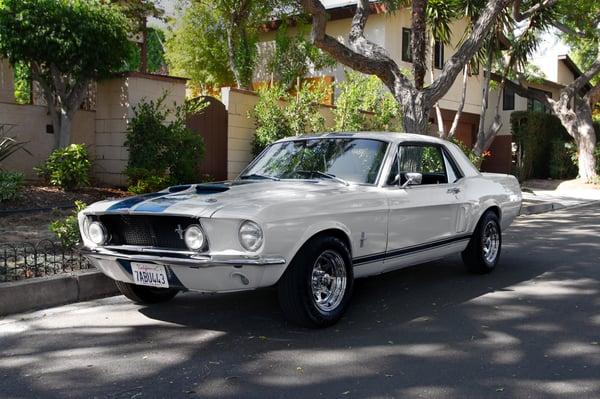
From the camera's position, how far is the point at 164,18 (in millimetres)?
20297

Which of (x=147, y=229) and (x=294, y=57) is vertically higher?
(x=294, y=57)

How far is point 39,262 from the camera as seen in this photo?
6609mm

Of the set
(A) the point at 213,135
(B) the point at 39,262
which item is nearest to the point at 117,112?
(A) the point at 213,135

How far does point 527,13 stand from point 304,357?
17.9 meters

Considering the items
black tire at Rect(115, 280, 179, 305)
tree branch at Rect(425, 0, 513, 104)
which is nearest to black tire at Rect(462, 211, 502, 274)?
black tire at Rect(115, 280, 179, 305)

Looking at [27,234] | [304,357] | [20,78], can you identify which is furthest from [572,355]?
[20,78]

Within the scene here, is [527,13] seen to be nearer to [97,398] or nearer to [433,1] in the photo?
[433,1]

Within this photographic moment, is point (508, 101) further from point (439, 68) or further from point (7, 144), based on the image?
point (7, 144)

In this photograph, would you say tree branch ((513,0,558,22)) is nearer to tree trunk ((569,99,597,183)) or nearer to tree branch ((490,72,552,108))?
tree branch ((490,72,552,108))

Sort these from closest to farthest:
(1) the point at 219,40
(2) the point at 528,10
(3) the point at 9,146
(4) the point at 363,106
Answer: (3) the point at 9,146, (4) the point at 363,106, (2) the point at 528,10, (1) the point at 219,40

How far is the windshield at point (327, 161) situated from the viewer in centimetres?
594

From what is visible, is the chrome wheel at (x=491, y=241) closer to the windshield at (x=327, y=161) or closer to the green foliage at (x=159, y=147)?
the windshield at (x=327, y=161)

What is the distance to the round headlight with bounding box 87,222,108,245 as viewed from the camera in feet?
17.4

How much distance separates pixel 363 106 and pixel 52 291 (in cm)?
1194
